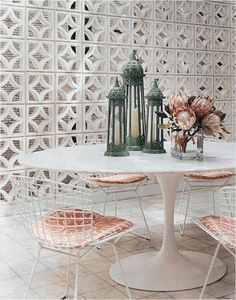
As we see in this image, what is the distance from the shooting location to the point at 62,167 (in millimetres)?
2584

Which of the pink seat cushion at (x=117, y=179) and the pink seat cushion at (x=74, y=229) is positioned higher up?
the pink seat cushion at (x=117, y=179)

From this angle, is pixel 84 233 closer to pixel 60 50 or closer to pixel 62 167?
pixel 62 167

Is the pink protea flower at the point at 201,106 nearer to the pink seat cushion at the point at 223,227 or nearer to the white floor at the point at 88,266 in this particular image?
the pink seat cushion at the point at 223,227

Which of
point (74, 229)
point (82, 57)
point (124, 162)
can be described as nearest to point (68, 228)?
point (74, 229)

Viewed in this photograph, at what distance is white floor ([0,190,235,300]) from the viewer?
282cm

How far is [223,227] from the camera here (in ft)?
8.27

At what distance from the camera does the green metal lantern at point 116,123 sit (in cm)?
299

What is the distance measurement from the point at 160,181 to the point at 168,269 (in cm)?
53

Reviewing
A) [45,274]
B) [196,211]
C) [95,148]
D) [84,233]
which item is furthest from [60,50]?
[84,233]

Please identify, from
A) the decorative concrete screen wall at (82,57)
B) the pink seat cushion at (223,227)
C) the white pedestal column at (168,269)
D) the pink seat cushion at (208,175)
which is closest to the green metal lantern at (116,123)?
the white pedestal column at (168,269)

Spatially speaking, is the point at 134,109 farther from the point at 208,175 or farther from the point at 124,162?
the point at 208,175

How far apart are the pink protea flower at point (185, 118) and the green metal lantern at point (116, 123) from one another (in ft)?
1.18

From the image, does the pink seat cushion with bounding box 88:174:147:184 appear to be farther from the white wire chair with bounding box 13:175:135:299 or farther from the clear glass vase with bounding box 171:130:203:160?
the white wire chair with bounding box 13:175:135:299

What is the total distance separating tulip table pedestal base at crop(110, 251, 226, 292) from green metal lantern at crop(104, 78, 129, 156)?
2.35ft
